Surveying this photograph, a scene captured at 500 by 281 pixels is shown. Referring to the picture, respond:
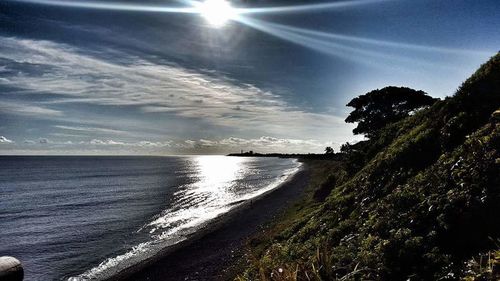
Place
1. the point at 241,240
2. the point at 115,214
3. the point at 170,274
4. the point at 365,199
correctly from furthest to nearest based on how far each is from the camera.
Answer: the point at 115,214
the point at 241,240
the point at 170,274
the point at 365,199

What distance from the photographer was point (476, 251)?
6941mm

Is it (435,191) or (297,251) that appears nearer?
(435,191)

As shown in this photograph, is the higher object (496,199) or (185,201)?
(496,199)

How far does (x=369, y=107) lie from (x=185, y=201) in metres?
34.9

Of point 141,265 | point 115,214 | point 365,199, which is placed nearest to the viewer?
point 365,199

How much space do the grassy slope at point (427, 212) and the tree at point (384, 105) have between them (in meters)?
38.8

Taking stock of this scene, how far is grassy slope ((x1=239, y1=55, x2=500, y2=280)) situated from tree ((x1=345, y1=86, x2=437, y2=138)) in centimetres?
3882

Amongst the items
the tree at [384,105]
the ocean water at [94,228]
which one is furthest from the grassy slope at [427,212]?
the tree at [384,105]

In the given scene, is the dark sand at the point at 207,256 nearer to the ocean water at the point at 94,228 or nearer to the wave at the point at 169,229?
the wave at the point at 169,229

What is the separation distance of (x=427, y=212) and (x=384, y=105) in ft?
160

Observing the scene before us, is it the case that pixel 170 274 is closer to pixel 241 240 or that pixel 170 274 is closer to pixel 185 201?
pixel 241 240

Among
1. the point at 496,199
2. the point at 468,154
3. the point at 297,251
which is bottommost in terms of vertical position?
the point at 297,251

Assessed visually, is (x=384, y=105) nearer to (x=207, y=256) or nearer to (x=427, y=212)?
(x=207, y=256)

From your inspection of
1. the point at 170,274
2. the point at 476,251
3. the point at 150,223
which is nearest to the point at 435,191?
the point at 476,251
